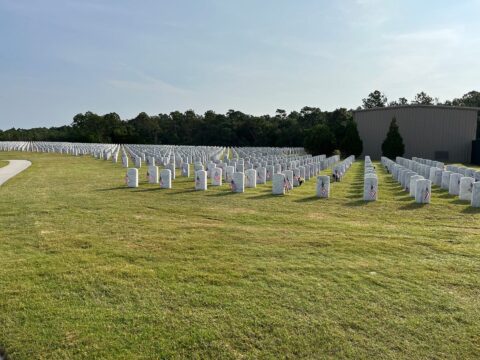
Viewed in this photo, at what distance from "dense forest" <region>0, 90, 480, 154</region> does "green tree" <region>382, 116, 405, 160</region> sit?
25004mm

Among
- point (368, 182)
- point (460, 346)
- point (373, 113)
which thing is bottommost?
point (460, 346)

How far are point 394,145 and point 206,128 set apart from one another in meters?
49.8

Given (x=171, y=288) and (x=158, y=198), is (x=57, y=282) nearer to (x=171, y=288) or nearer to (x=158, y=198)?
(x=171, y=288)

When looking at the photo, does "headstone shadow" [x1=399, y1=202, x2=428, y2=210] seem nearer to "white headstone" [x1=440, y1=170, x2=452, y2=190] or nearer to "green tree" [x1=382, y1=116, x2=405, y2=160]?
"white headstone" [x1=440, y1=170, x2=452, y2=190]

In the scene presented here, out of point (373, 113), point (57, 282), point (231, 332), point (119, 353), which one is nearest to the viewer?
point (119, 353)

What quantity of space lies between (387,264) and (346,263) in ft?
1.88

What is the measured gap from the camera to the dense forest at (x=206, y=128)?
72119mm

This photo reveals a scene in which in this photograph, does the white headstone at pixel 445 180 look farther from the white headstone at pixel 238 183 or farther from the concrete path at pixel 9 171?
the concrete path at pixel 9 171

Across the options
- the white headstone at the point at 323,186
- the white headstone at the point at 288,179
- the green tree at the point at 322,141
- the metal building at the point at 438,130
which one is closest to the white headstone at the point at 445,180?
the white headstone at the point at 323,186

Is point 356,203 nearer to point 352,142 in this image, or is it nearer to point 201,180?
point 201,180

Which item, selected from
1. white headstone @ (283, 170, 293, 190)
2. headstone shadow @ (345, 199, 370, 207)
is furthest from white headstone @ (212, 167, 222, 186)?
headstone shadow @ (345, 199, 370, 207)

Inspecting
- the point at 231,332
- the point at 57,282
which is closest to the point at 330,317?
the point at 231,332

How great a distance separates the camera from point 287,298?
4.21 metres

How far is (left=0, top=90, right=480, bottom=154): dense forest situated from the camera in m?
72.1
